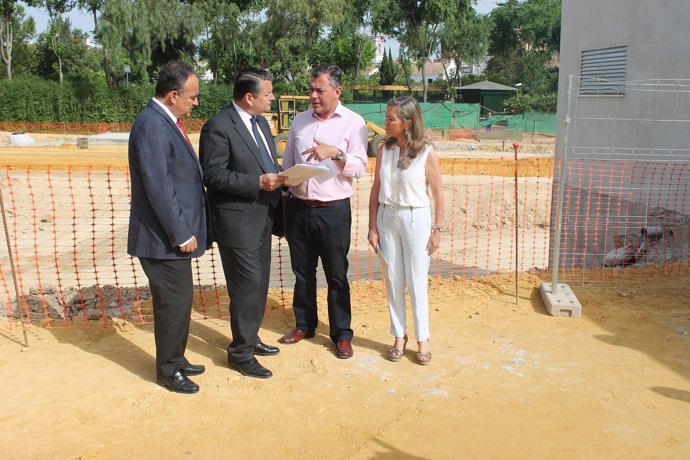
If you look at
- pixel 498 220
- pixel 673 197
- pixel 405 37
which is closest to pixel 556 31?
pixel 405 37

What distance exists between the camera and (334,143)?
440 centimetres

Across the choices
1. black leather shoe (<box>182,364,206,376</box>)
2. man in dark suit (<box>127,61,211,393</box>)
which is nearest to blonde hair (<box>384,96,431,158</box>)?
man in dark suit (<box>127,61,211,393</box>)

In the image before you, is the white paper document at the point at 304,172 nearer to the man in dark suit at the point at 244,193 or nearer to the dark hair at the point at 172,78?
the man in dark suit at the point at 244,193

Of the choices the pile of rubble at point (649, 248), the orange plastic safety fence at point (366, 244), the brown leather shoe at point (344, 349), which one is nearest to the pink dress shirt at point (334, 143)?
the brown leather shoe at point (344, 349)

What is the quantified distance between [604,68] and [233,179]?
1100 cm

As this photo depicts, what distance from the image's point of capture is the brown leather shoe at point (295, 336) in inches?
189

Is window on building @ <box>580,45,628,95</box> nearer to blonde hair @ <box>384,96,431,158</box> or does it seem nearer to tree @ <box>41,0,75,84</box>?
blonde hair @ <box>384,96,431,158</box>

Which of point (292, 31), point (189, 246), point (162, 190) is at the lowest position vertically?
point (189, 246)

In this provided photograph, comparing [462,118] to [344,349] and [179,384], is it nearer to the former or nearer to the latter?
[344,349]

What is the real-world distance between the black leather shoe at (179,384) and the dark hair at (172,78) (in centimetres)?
174

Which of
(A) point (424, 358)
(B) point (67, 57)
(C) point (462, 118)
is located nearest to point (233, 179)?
(A) point (424, 358)

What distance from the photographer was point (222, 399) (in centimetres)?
392

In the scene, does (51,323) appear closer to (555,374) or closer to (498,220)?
(555,374)

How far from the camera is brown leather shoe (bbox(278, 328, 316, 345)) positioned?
479 cm
